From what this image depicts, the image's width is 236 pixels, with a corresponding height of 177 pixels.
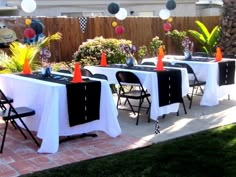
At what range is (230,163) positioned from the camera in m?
4.99

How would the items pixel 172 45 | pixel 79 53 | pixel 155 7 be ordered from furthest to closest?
pixel 155 7 < pixel 172 45 < pixel 79 53

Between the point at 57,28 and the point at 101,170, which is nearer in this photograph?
the point at 101,170

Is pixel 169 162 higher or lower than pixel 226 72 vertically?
lower

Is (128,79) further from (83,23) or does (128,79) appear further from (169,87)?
(83,23)

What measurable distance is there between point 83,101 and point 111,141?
793 millimetres

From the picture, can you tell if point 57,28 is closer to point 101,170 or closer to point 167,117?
point 167,117

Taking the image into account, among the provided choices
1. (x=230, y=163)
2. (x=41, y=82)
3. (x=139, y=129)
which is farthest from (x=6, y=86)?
(x=230, y=163)

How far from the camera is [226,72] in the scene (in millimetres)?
8477

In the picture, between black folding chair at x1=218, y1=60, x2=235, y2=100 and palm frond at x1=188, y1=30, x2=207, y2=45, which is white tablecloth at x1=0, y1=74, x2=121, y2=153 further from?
palm frond at x1=188, y1=30, x2=207, y2=45

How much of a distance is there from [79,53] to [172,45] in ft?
21.0

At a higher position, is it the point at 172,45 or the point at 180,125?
the point at 172,45

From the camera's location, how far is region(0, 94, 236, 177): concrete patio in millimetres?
5223

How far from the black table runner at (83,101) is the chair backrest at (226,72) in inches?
135

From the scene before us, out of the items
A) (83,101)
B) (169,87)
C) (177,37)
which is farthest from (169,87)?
(177,37)
